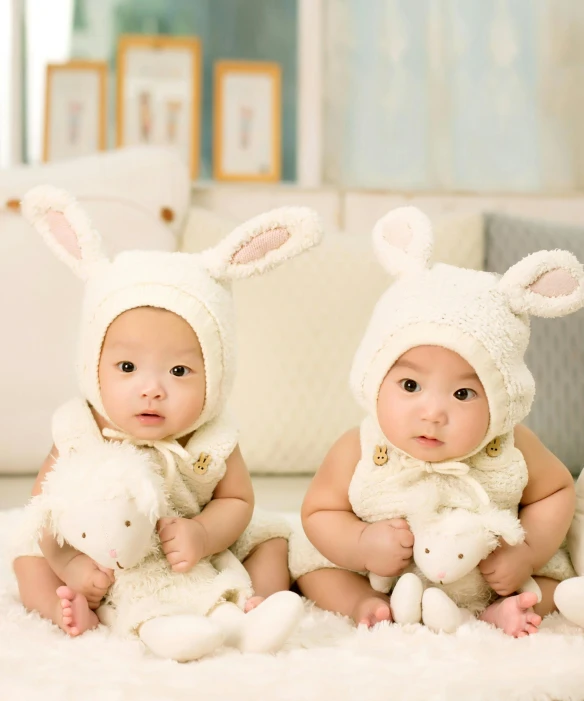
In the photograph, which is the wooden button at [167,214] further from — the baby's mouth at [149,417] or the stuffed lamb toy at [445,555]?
the stuffed lamb toy at [445,555]

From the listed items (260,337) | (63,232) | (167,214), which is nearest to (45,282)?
(167,214)

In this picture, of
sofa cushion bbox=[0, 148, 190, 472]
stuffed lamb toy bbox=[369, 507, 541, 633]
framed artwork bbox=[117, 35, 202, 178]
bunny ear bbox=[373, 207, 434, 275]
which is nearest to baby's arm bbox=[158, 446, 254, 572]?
stuffed lamb toy bbox=[369, 507, 541, 633]

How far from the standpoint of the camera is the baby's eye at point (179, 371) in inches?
43.5

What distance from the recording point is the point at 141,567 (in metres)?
1.03

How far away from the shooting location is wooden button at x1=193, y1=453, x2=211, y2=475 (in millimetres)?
1132

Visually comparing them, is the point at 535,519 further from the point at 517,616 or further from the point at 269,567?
the point at 269,567

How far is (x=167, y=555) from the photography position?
1.03 metres

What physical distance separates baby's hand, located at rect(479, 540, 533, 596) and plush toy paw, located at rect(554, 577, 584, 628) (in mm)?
53

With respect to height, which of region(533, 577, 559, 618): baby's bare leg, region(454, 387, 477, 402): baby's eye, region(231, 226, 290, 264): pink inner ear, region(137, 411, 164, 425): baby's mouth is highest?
region(231, 226, 290, 264): pink inner ear

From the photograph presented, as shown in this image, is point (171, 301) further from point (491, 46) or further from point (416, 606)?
point (491, 46)

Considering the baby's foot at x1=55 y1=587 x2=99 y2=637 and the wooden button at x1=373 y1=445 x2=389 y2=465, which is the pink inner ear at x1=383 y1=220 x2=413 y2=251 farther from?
the baby's foot at x1=55 y1=587 x2=99 y2=637

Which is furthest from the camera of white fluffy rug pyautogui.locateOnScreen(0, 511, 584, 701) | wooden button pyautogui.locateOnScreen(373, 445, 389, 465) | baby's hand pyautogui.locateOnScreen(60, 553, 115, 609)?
wooden button pyautogui.locateOnScreen(373, 445, 389, 465)

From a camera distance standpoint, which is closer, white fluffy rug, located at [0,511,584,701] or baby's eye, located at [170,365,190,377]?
white fluffy rug, located at [0,511,584,701]

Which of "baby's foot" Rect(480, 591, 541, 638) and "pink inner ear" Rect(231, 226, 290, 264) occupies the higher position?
"pink inner ear" Rect(231, 226, 290, 264)
